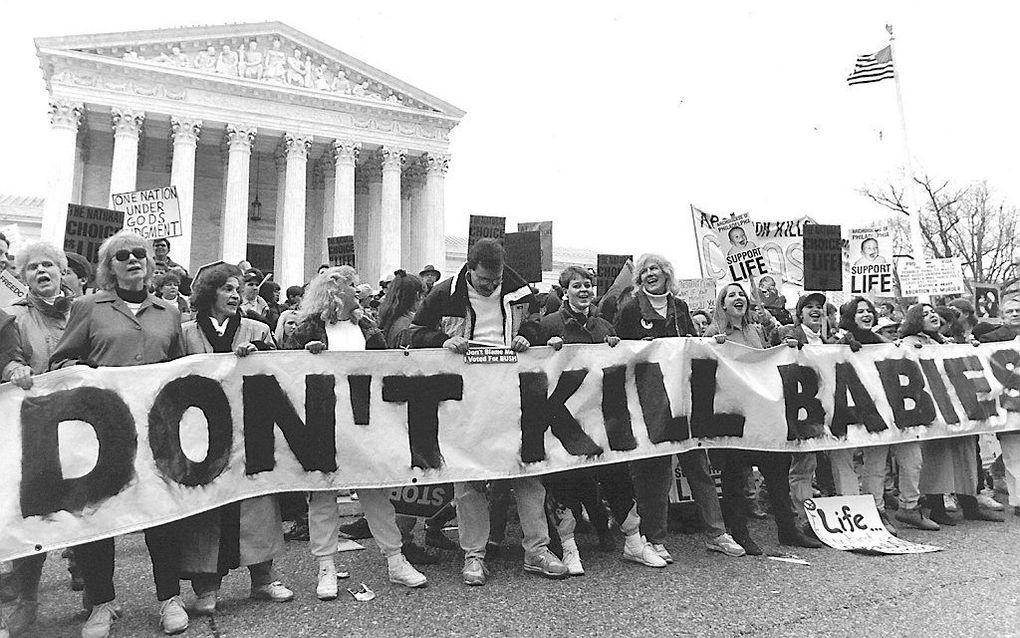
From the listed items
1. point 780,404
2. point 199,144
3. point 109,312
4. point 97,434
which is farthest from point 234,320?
point 199,144

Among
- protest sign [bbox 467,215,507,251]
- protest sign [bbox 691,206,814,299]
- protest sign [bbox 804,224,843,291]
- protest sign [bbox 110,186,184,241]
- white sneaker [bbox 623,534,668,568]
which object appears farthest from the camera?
protest sign [bbox 467,215,507,251]

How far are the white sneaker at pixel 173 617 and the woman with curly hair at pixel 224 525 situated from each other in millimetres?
168

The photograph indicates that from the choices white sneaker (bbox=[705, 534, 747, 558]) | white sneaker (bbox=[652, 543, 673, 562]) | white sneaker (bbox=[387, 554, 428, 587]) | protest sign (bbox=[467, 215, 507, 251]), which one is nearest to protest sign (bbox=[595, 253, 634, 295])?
protest sign (bbox=[467, 215, 507, 251])

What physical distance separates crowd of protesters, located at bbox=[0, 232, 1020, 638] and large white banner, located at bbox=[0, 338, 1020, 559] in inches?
5.6

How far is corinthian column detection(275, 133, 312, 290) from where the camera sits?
34.6 metres

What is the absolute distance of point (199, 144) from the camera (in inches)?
1465

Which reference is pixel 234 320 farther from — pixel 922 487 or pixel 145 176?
pixel 145 176

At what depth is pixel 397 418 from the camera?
448 centimetres

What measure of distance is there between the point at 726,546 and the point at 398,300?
3.01 meters

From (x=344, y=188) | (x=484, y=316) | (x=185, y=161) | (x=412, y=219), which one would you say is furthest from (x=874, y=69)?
(x=185, y=161)

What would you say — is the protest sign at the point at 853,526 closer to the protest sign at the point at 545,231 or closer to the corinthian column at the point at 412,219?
the protest sign at the point at 545,231

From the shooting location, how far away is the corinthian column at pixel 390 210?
37031 millimetres

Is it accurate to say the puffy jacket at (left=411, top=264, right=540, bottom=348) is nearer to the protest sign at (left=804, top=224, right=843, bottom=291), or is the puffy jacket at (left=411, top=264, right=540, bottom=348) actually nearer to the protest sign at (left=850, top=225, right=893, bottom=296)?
the protest sign at (left=804, top=224, right=843, bottom=291)

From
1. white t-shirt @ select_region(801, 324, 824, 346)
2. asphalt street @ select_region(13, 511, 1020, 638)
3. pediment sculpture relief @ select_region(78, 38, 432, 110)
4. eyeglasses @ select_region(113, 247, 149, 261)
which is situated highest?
pediment sculpture relief @ select_region(78, 38, 432, 110)
